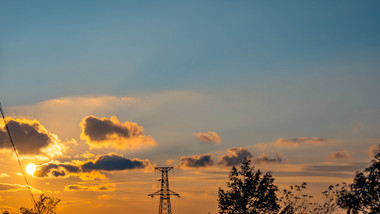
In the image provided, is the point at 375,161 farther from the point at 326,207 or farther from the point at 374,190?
the point at 326,207

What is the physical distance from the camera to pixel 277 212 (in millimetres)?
82250

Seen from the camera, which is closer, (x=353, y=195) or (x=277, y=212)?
(x=353, y=195)

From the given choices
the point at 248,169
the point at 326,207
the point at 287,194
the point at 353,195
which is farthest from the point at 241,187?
the point at 353,195

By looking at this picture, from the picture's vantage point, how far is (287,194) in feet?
253

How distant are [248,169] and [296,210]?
1407cm

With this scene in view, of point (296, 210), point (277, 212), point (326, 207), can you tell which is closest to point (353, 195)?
point (326, 207)

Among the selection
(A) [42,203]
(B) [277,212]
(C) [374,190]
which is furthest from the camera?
(A) [42,203]

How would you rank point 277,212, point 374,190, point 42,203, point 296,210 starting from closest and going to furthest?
point 374,190
point 296,210
point 277,212
point 42,203

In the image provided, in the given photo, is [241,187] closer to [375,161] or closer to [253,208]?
[253,208]

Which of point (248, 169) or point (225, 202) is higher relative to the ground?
point (248, 169)

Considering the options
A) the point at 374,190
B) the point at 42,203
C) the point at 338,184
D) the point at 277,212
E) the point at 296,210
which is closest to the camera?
the point at 374,190

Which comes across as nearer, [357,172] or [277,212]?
[357,172]

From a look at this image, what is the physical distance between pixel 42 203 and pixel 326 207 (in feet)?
252

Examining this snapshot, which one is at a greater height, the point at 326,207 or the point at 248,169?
the point at 248,169
